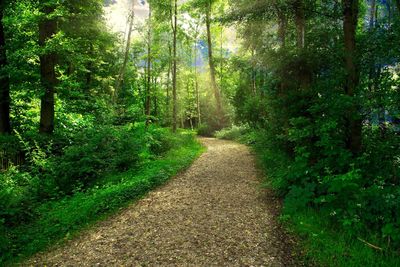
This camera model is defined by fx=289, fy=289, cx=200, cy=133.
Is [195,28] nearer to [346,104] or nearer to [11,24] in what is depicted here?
[11,24]

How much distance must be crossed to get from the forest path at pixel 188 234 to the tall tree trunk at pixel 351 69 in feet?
7.76

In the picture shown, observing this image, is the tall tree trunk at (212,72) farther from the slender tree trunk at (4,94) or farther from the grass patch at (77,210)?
the slender tree trunk at (4,94)

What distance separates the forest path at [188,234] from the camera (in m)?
4.66

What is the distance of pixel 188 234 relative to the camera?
18.0 ft

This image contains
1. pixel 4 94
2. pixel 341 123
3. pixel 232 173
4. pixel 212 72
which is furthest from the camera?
pixel 212 72

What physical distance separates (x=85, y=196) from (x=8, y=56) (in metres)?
6.20

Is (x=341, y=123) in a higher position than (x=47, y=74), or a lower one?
lower

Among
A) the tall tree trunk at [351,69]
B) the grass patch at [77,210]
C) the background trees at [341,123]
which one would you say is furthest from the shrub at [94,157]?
the tall tree trunk at [351,69]

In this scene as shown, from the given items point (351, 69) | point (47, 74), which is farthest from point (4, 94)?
point (351, 69)

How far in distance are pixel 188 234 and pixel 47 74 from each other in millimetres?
8421

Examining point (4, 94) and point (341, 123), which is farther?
point (4, 94)

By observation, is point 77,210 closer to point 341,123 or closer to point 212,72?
point 341,123

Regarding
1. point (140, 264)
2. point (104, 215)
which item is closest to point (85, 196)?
point (104, 215)

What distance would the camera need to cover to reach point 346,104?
18.9ft
